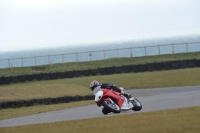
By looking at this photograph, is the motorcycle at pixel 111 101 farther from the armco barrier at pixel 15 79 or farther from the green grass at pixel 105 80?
the armco barrier at pixel 15 79

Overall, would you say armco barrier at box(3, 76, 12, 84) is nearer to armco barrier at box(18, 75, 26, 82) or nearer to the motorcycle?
armco barrier at box(18, 75, 26, 82)

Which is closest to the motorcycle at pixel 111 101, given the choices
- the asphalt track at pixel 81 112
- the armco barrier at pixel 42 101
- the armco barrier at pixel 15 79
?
Result: the asphalt track at pixel 81 112

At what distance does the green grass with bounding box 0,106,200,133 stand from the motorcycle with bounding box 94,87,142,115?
1741 millimetres

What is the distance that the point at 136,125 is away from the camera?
1395cm

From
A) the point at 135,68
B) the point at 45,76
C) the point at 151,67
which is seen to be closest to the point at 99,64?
the point at 135,68

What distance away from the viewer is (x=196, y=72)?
140ft

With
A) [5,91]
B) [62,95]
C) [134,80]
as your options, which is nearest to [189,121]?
[62,95]

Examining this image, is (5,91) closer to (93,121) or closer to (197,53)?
(93,121)

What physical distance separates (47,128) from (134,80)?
27.4 metres

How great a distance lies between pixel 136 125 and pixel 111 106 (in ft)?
14.4

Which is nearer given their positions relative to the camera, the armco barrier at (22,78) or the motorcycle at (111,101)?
the motorcycle at (111,101)

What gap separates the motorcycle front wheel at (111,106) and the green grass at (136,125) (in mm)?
1683

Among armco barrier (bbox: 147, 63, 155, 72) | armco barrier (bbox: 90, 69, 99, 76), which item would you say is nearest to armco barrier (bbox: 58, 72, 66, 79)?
armco barrier (bbox: 90, 69, 99, 76)

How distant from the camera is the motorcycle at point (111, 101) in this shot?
18094 millimetres
